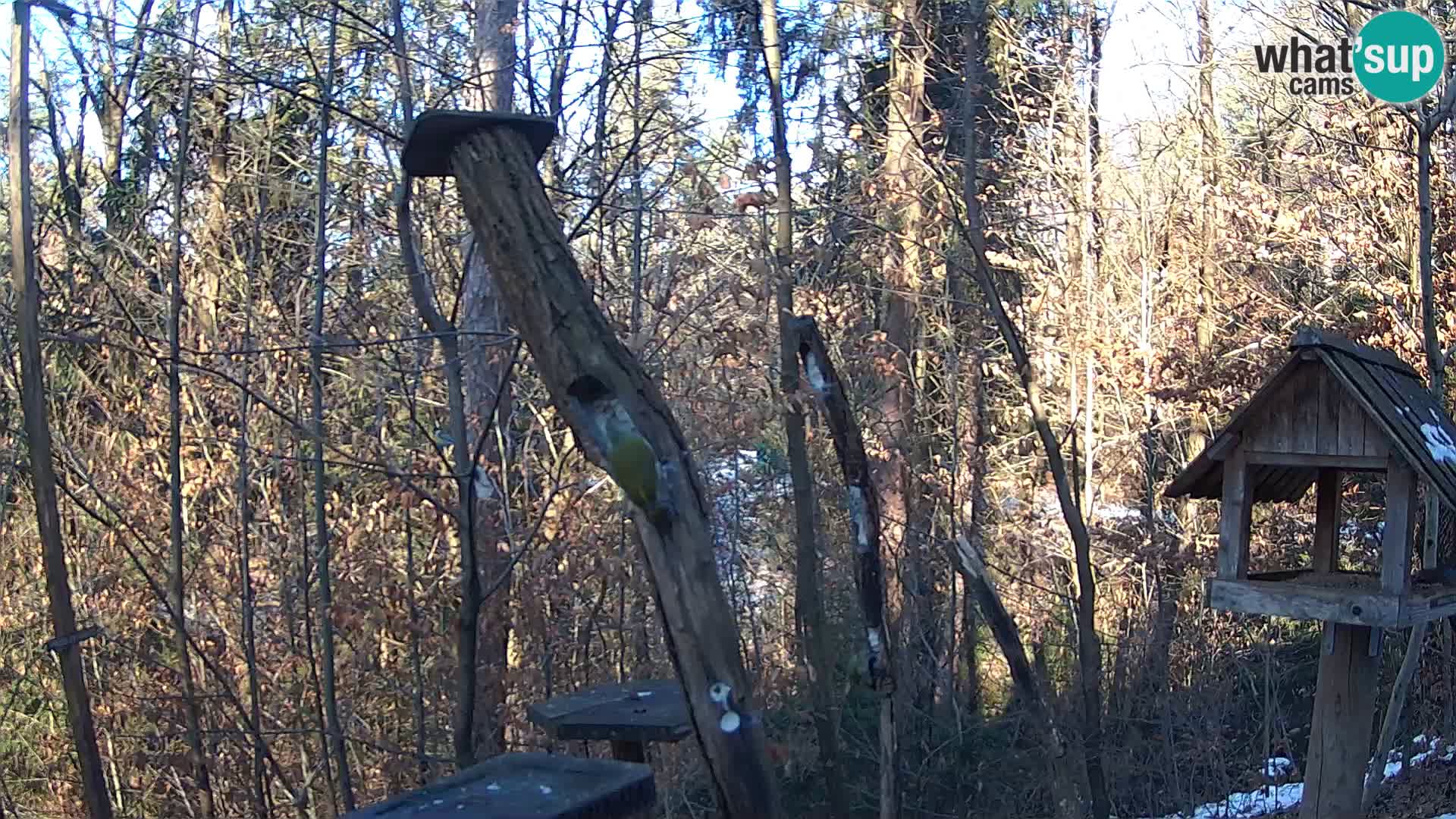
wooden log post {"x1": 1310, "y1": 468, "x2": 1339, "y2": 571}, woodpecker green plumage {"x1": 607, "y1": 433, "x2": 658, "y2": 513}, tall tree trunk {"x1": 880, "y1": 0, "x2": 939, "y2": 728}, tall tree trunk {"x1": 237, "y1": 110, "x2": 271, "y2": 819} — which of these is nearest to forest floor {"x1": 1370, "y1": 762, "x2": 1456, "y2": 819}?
tall tree trunk {"x1": 880, "y1": 0, "x2": 939, "y2": 728}

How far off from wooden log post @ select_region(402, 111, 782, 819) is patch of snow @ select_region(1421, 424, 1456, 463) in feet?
6.96

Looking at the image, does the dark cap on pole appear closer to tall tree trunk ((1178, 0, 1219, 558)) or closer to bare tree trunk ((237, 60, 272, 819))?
bare tree trunk ((237, 60, 272, 819))

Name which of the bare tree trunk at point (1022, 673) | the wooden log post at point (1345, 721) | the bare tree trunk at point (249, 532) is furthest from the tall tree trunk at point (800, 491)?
the wooden log post at point (1345, 721)

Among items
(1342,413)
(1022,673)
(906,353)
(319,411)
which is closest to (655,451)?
(1342,413)

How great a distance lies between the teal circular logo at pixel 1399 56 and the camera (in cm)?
691

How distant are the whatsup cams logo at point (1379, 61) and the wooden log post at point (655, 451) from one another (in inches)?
225

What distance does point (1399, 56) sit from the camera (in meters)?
7.17

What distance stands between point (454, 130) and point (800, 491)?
5.03 m

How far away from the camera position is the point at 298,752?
7230mm

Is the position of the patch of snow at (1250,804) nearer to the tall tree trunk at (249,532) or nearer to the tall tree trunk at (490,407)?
the tall tree trunk at (490,407)

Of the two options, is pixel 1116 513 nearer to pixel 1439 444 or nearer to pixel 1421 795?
pixel 1421 795

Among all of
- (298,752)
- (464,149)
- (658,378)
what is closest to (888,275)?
(658,378)

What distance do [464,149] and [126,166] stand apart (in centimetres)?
592

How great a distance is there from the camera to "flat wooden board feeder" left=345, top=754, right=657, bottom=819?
238cm
